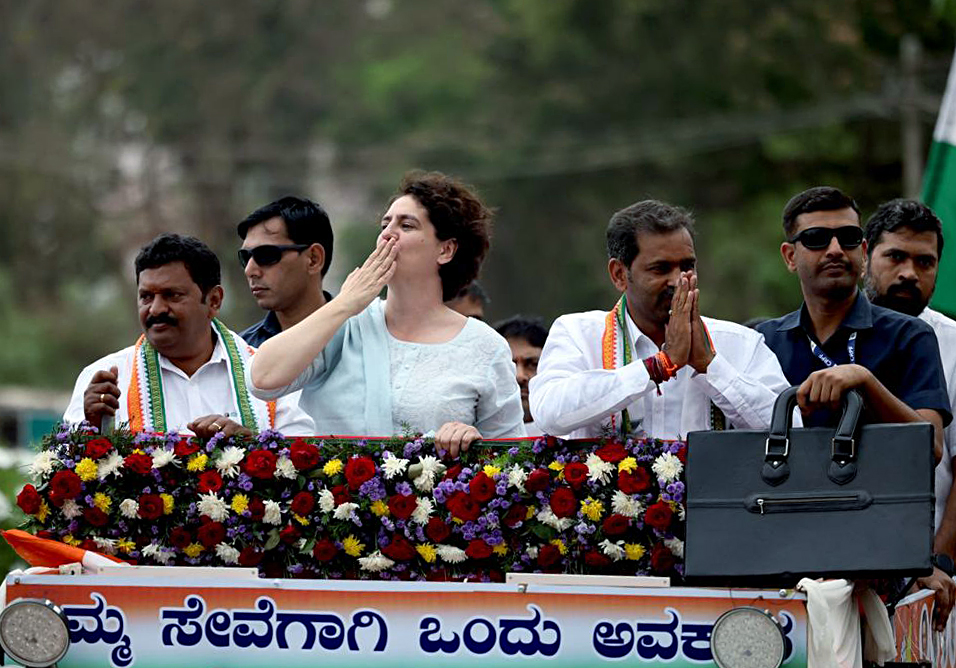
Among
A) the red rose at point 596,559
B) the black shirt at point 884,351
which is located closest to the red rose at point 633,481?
the red rose at point 596,559

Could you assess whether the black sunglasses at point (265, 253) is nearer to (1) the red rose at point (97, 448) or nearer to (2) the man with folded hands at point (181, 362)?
(2) the man with folded hands at point (181, 362)

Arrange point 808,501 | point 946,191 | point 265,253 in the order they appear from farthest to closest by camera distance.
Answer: point 946,191
point 265,253
point 808,501

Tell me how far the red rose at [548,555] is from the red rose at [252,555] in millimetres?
991

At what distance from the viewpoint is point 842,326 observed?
22.0 ft

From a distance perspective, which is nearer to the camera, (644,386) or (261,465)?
(644,386)

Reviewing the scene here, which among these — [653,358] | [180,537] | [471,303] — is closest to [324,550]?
[180,537]

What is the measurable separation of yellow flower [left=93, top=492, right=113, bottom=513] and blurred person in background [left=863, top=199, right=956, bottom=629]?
10.7 feet

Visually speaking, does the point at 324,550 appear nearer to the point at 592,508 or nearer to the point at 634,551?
the point at 592,508

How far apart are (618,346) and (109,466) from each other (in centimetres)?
185

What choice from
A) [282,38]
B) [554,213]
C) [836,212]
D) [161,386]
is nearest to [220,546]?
[161,386]

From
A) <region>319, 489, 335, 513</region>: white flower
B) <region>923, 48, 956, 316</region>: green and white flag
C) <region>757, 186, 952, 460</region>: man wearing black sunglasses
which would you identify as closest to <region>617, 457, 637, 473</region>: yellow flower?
<region>757, 186, 952, 460</region>: man wearing black sunglasses

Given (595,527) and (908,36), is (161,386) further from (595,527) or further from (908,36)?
(908,36)

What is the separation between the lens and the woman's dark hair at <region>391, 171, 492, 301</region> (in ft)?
22.1

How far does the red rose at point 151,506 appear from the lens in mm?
6191
